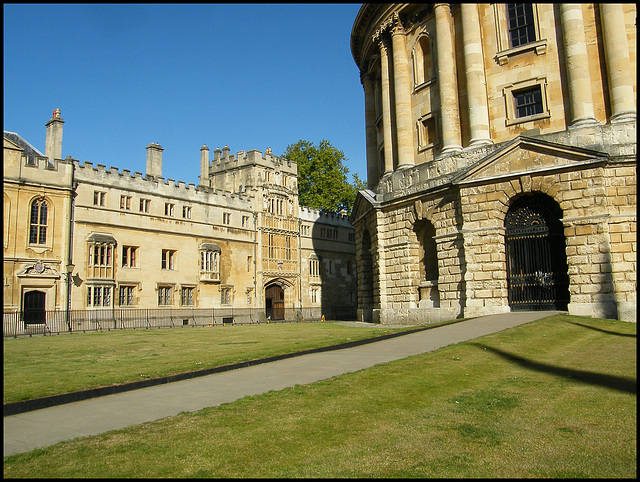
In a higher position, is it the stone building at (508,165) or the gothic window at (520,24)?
the gothic window at (520,24)

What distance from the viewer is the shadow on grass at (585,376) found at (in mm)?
9030

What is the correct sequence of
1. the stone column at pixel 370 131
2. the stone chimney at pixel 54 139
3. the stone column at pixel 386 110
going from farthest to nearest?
the stone chimney at pixel 54 139 → the stone column at pixel 370 131 → the stone column at pixel 386 110

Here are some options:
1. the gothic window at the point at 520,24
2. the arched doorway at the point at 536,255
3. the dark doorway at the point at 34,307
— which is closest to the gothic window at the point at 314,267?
the dark doorway at the point at 34,307

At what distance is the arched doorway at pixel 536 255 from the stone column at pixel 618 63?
5.24 meters

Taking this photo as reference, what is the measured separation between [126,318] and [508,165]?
91.9ft

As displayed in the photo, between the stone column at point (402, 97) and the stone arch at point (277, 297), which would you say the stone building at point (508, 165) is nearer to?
the stone column at point (402, 97)

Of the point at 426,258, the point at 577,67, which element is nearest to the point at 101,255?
the point at 426,258

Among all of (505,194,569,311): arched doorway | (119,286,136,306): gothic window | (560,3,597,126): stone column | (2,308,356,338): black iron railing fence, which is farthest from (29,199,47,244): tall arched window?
(560,3,597,126): stone column

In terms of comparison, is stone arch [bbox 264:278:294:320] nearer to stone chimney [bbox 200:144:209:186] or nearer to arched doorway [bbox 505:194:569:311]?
stone chimney [bbox 200:144:209:186]

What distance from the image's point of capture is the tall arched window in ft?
116

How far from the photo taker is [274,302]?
5259cm

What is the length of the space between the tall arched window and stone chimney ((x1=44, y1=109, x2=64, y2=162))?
6.22m

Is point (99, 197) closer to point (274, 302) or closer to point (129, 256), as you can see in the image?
point (129, 256)

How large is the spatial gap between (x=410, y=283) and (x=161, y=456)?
25486 mm
